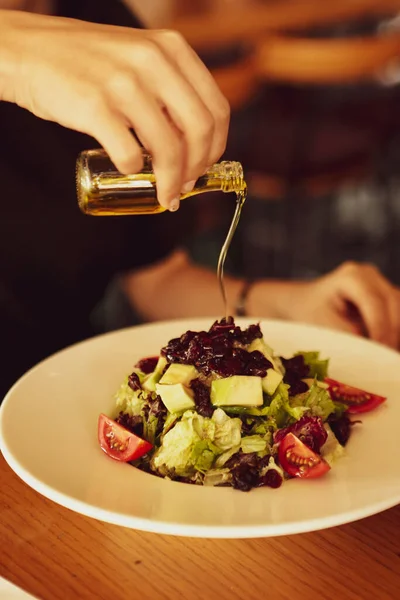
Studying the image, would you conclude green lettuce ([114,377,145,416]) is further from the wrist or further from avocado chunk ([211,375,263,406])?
the wrist

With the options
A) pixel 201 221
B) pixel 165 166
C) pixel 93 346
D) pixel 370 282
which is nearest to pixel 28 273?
pixel 93 346

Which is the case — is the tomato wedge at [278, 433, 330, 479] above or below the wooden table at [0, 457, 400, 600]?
above

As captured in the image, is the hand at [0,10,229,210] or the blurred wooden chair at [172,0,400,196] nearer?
the hand at [0,10,229,210]

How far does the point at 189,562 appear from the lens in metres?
0.97

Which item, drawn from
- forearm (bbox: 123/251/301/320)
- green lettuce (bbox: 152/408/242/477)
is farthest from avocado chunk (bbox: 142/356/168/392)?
forearm (bbox: 123/251/301/320)

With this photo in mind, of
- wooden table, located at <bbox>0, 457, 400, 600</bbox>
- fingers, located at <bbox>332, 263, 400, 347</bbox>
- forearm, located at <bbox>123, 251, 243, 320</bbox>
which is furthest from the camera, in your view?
forearm, located at <bbox>123, 251, 243, 320</bbox>

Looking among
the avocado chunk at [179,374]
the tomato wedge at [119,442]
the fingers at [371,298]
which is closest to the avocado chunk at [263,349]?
the avocado chunk at [179,374]

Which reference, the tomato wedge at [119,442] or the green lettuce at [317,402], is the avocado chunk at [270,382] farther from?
the tomato wedge at [119,442]

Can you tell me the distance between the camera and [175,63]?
1042mm

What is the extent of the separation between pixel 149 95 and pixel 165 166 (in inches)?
4.0

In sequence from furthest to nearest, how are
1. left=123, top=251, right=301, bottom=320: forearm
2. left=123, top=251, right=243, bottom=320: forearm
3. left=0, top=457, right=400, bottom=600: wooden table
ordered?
left=123, top=251, right=243, bottom=320: forearm < left=123, top=251, right=301, bottom=320: forearm < left=0, top=457, right=400, bottom=600: wooden table

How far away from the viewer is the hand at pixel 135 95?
1000 mm

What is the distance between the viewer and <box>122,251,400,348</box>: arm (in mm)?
1641

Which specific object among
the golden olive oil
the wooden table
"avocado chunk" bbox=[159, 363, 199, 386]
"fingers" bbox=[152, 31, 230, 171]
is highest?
"fingers" bbox=[152, 31, 230, 171]
